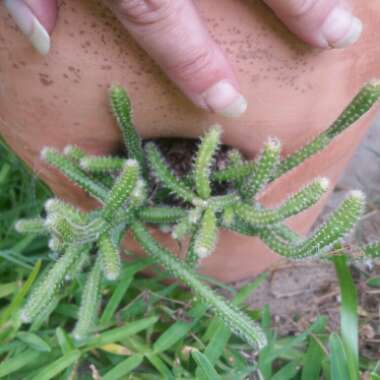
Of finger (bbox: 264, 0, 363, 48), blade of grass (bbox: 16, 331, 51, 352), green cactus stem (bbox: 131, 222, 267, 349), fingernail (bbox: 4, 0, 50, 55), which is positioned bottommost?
blade of grass (bbox: 16, 331, 51, 352)

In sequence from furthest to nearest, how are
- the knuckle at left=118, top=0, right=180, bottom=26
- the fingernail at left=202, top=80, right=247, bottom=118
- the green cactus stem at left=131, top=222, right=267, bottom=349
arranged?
the green cactus stem at left=131, top=222, right=267, bottom=349 < the fingernail at left=202, top=80, right=247, bottom=118 < the knuckle at left=118, top=0, right=180, bottom=26

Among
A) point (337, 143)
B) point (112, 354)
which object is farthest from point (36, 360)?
point (337, 143)

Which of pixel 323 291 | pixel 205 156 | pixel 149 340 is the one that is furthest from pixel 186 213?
pixel 323 291

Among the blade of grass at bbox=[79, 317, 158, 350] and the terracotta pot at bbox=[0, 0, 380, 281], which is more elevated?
the terracotta pot at bbox=[0, 0, 380, 281]

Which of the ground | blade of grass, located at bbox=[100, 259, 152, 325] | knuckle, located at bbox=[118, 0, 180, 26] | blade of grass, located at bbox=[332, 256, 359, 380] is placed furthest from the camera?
the ground

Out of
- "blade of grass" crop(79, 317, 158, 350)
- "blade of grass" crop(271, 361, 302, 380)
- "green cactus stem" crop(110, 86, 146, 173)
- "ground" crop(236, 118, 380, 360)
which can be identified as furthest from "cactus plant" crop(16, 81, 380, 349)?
"ground" crop(236, 118, 380, 360)

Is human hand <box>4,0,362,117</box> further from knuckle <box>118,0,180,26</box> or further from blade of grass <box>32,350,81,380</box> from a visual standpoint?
blade of grass <box>32,350,81,380</box>

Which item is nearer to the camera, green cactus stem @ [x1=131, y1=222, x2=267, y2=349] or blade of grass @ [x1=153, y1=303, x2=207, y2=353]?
green cactus stem @ [x1=131, y1=222, x2=267, y2=349]
